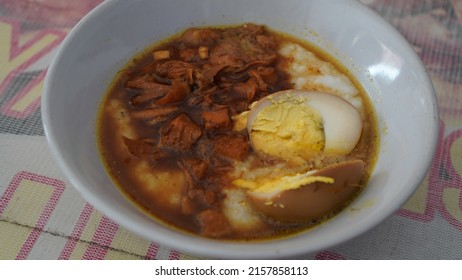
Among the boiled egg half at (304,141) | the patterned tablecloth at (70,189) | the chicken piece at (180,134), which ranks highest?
the boiled egg half at (304,141)

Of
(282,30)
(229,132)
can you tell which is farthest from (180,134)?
(282,30)

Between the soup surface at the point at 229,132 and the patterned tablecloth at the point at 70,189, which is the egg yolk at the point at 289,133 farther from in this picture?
the patterned tablecloth at the point at 70,189

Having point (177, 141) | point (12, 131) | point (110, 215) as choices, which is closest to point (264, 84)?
point (177, 141)

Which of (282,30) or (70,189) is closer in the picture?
(70,189)

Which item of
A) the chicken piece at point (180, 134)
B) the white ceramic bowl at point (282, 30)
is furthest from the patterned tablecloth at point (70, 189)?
the chicken piece at point (180, 134)

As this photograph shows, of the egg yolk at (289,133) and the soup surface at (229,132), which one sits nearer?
the soup surface at (229,132)

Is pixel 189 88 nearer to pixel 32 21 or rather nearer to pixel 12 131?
pixel 12 131

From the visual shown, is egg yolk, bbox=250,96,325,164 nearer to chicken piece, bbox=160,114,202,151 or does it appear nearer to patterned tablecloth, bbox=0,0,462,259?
chicken piece, bbox=160,114,202,151

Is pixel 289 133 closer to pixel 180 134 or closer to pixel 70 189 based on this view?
pixel 180 134
